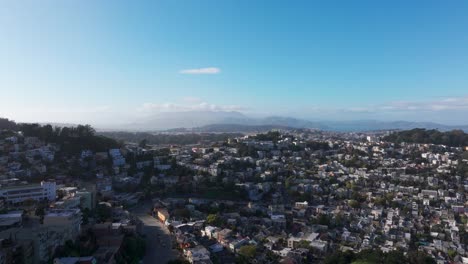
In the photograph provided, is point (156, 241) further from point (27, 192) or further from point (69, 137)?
point (69, 137)

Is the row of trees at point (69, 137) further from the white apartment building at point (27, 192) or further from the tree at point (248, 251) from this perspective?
the tree at point (248, 251)

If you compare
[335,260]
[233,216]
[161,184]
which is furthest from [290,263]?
[161,184]

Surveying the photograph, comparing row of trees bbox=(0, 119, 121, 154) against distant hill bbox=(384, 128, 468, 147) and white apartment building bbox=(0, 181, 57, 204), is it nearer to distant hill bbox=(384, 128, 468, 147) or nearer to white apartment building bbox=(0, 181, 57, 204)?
white apartment building bbox=(0, 181, 57, 204)

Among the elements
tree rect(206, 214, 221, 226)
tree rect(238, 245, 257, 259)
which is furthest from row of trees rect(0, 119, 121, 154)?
tree rect(238, 245, 257, 259)

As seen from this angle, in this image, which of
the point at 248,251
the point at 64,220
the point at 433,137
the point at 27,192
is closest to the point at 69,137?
the point at 27,192

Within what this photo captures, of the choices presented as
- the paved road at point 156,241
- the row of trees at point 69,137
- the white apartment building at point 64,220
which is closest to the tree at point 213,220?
the paved road at point 156,241

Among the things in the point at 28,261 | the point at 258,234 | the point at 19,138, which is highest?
the point at 19,138

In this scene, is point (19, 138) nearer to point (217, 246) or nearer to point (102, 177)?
point (102, 177)
